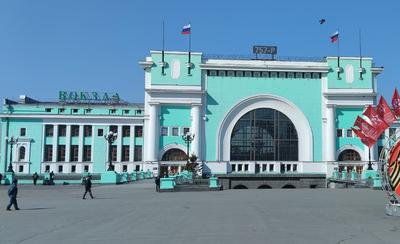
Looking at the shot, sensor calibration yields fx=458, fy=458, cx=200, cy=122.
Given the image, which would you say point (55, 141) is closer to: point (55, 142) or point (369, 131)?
point (55, 142)

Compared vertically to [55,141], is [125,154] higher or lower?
lower

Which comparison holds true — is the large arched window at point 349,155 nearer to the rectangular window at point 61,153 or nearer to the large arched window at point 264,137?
the large arched window at point 264,137

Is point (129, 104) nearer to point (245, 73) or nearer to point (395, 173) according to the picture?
point (245, 73)

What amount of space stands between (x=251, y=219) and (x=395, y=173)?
6260 mm

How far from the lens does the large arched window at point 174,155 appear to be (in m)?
70.6

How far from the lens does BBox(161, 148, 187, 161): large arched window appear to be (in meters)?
70.6

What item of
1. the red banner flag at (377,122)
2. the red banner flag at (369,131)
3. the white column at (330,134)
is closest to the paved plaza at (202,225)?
the red banner flag at (369,131)

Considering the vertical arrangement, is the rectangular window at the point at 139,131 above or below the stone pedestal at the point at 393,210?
above

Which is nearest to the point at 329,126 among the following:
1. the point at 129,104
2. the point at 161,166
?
the point at 161,166

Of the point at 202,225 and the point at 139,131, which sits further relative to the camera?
the point at 139,131

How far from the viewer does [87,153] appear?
242 ft

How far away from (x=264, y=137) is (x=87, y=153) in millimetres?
28529

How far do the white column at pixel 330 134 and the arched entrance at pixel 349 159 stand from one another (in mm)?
1983

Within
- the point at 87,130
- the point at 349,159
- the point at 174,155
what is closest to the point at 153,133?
the point at 174,155
